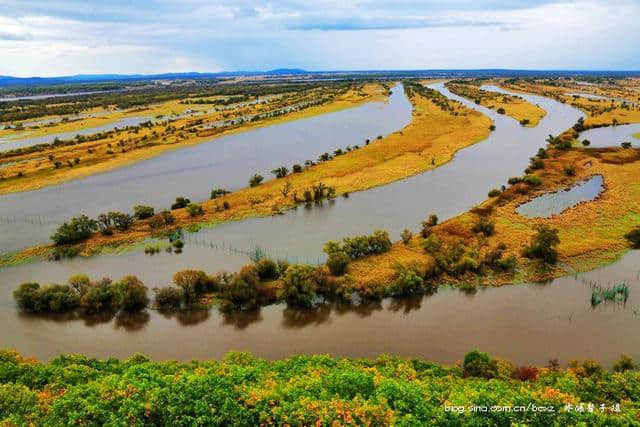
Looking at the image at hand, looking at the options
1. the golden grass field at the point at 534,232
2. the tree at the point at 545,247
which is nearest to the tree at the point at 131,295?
the golden grass field at the point at 534,232

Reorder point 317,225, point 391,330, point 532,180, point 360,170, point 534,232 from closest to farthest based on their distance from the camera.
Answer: point 391,330, point 534,232, point 317,225, point 532,180, point 360,170

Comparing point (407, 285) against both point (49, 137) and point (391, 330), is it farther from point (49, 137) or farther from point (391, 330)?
point (49, 137)

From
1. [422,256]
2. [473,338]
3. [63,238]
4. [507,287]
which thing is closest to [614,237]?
[507,287]

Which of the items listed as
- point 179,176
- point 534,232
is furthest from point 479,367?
point 179,176

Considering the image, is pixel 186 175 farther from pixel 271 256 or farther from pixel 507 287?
pixel 507 287

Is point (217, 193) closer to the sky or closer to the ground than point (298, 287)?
closer to the sky

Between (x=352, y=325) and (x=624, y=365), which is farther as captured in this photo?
(x=352, y=325)
